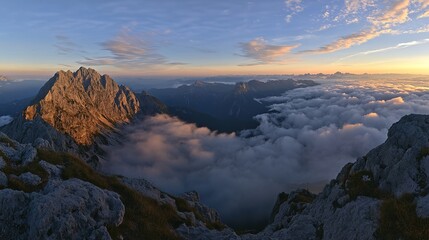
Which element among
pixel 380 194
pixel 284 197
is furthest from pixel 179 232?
pixel 284 197

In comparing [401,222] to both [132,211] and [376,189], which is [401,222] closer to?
[376,189]

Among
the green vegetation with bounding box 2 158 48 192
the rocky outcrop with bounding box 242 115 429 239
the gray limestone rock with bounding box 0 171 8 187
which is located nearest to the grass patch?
the green vegetation with bounding box 2 158 48 192

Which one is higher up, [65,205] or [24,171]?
[24,171]

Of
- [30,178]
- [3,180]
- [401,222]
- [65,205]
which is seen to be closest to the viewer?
[401,222]

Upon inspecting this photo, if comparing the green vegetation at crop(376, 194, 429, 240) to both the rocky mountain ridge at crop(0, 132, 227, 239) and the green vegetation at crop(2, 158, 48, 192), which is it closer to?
the rocky mountain ridge at crop(0, 132, 227, 239)

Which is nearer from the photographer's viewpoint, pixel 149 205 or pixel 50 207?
pixel 50 207

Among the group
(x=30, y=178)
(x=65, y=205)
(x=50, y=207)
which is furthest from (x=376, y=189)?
(x=30, y=178)

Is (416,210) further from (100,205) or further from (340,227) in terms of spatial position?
(100,205)

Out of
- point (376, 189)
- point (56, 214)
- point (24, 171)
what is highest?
point (24, 171)
